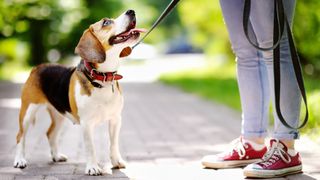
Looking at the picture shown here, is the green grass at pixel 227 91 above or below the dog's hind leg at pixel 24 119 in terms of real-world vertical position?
below

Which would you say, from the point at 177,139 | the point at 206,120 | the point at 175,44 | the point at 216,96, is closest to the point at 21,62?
the point at 216,96

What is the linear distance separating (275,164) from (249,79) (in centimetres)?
73

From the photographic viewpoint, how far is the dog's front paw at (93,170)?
4973 mm

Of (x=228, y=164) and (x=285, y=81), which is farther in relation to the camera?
(x=228, y=164)

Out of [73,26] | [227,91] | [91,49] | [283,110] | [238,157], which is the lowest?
[227,91]

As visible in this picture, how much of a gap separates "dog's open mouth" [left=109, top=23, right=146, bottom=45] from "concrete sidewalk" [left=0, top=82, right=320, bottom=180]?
99 centimetres

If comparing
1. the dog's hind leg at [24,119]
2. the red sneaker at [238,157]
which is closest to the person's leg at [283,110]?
the red sneaker at [238,157]

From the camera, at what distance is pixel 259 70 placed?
5.14 meters

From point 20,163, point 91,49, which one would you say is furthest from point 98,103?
point 20,163

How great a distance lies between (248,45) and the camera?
505cm

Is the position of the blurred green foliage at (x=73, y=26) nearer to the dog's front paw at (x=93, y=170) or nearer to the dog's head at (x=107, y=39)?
the dog's head at (x=107, y=39)

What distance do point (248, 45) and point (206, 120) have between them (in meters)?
4.15

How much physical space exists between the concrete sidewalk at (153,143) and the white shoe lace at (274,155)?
0.47 ft

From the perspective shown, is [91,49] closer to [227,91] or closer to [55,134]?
[55,134]
